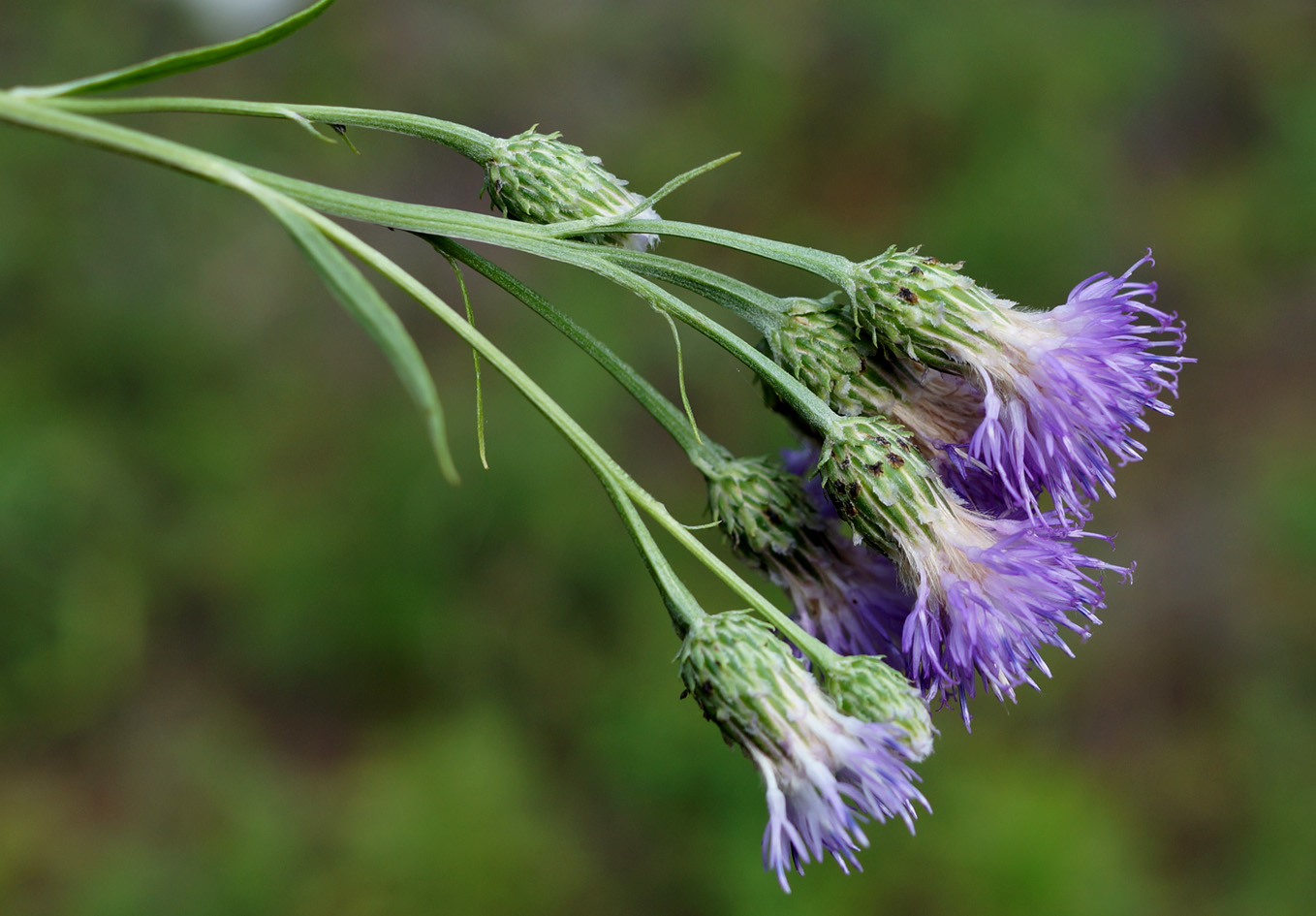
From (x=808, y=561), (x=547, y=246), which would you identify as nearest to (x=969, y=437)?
(x=808, y=561)

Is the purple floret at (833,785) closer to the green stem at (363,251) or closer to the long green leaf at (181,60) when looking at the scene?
the green stem at (363,251)

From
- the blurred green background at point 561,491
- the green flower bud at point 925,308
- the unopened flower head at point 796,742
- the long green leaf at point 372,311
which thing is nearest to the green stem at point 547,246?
the long green leaf at point 372,311

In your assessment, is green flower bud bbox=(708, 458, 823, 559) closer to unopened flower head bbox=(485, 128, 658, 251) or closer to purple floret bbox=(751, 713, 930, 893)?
purple floret bbox=(751, 713, 930, 893)

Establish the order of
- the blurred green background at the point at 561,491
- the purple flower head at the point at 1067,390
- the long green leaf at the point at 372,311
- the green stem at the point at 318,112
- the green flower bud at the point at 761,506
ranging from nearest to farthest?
the long green leaf at the point at 372,311
the green stem at the point at 318,112
the purple flower head at the point at 1067,390
the green flower bud at the point at 761,506
the blurred green background at the point at 561,491

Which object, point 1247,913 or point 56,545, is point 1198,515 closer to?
point 1247,913

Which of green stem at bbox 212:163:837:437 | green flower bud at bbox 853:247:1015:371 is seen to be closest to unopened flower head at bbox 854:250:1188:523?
green flower bud at bbox 853:247:1015:371

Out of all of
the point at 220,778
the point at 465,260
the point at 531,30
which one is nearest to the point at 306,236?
the point at 465,260

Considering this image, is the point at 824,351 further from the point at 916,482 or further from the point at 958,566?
the point at 958,566
